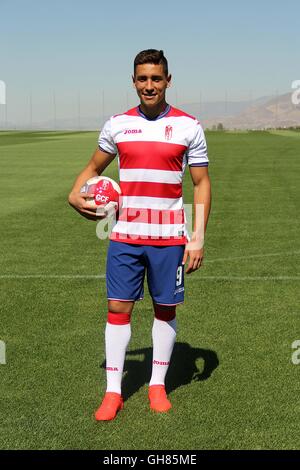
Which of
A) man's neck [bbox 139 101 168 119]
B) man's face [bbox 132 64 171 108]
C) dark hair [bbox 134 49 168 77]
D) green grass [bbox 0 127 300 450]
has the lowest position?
green grass [bbox 0 127 300 450]

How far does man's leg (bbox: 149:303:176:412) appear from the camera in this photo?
4172 millimetres

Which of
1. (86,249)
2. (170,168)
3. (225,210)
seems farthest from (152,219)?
(225,210)

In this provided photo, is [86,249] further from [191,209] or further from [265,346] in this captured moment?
[191,209]

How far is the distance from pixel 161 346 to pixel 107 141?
1.46 metres

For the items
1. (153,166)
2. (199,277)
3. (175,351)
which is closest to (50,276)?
(199,277)

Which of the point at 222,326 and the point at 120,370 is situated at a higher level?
the point at 120,370

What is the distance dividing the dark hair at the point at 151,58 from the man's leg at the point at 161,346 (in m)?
1.60

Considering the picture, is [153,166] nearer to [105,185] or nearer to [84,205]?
[105,185]

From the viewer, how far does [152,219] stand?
13.0ft

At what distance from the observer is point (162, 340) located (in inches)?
167

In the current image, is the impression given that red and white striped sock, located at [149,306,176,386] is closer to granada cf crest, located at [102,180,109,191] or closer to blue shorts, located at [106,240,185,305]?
blue shorts, located at [106,240,185,305]

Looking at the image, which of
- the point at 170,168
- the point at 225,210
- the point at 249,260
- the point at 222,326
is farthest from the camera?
the point at 225,210

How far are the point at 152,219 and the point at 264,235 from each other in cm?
652

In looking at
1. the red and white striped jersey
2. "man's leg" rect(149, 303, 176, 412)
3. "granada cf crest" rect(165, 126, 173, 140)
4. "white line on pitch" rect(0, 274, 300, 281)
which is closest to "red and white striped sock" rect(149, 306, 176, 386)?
"man's leg" rect(149, 303, 176, 412)
